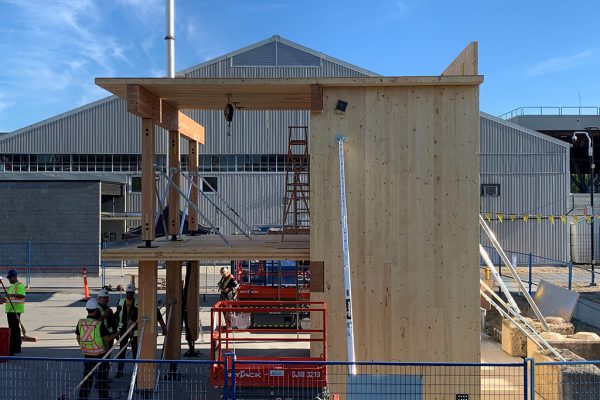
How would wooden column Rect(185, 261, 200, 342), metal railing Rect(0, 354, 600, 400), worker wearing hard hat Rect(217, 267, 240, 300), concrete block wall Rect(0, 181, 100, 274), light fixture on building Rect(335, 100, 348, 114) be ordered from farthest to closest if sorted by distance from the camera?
1. concrete block wall Rect(0, 181, 100, 274)
2. worker wearing hard hat Rect(217, 267, 240, 300)
3. wooden column Rect(185, 261, 200, 342)
4. light fixture on building Rect(335, 100, 348, 114)
5. metal railing Rect(0, 354, 600, 400)

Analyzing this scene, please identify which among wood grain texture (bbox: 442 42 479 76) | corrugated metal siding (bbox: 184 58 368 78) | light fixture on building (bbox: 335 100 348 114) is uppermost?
corrugated metal siding (bbox: 184 58 368 78)

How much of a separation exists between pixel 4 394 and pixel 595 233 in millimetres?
34523

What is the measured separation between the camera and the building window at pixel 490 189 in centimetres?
3183

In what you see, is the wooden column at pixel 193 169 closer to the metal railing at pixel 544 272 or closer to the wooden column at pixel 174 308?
the wooden column at pixel 174 308

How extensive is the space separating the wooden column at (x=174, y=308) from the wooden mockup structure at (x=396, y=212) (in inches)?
80.2

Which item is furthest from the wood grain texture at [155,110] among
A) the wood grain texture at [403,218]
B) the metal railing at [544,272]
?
the metal railing at [544,272]

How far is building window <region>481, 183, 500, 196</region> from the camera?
31828 mm

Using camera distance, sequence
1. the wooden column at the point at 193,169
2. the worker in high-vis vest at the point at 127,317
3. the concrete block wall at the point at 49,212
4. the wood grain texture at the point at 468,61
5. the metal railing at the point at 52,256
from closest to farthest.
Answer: the wood grain texture at the point at 468,61 → the worker in high-vis vest at the point at 127,317 → the wooden column at the point at 193,169 → the metal railing at the point at 52,256 → the concrete block wall at the point at 49,212

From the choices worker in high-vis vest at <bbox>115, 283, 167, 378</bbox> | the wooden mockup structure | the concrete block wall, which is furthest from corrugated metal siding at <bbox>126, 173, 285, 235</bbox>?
the wooden mockup structure

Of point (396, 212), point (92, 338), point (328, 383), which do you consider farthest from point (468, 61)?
point (92, 338)

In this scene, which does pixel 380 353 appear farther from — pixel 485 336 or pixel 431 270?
pixel 485 336

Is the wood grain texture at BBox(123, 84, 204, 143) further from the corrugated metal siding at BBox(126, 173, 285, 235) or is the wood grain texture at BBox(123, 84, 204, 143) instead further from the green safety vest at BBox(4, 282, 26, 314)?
the corrugated metal siding at BBox(126, 173, 285, 235)

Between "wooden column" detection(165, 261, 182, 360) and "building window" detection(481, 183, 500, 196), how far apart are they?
81.4ft

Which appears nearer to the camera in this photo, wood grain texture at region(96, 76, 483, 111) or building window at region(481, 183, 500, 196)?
wood grain texture at region(96, 76, 483, 111)
